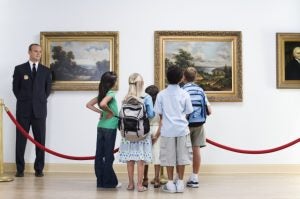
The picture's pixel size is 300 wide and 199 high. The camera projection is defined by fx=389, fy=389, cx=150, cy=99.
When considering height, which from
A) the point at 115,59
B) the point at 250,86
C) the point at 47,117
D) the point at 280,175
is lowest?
the point at 280,175

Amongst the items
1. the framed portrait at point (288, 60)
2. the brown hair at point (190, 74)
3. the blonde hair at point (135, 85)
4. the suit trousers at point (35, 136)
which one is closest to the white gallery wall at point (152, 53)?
the framed portrait at point (288, 60)

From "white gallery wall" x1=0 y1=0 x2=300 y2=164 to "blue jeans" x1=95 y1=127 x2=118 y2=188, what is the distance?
79.6 inches

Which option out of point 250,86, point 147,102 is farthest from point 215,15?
point 147,102

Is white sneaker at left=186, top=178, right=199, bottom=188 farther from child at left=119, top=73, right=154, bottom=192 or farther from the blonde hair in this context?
the blonde hair

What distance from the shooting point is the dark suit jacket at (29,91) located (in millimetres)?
7527

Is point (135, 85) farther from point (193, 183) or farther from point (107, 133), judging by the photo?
point (193, 183)

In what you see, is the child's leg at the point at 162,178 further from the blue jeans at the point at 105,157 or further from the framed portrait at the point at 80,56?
the framed portrait at the point at 80,56

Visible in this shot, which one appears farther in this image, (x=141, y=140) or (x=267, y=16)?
(x=267, y=16)

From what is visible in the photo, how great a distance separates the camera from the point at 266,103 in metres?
8.05

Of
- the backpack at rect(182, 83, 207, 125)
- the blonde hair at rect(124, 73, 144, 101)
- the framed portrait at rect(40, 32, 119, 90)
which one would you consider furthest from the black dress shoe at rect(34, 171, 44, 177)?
the backpack at rect(182, 83, 207, 125)

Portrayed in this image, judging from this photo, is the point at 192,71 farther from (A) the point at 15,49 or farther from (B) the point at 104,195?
(A) the point at 15,49

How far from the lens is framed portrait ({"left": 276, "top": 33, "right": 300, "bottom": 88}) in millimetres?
8023

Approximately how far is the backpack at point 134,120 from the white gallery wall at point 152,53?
7.61 feet

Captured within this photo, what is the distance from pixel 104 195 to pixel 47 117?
314cm
